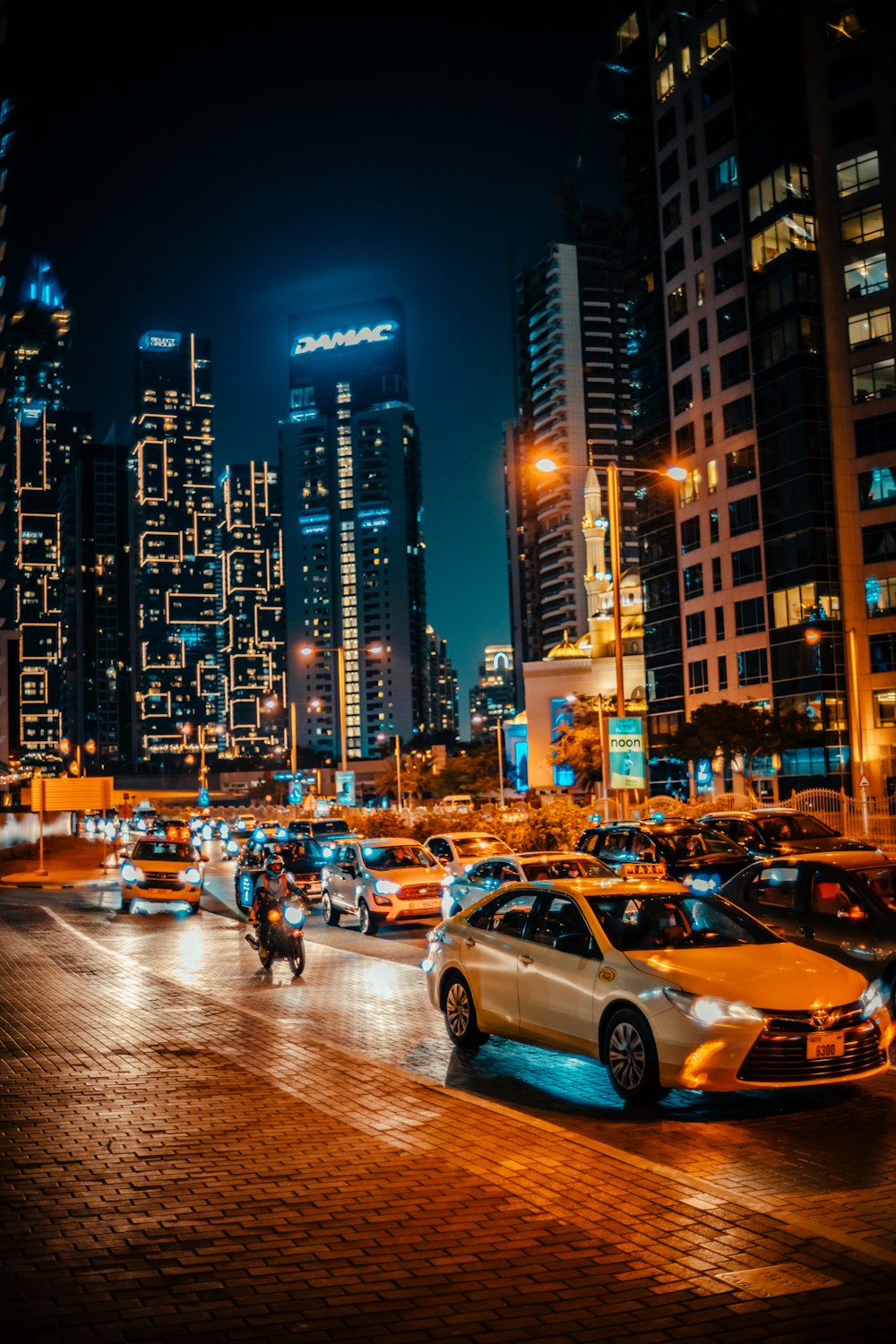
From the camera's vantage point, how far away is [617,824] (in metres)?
22.8

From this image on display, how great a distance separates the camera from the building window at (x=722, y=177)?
258 feet

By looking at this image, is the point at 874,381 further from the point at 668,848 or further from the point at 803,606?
the point at 668,848

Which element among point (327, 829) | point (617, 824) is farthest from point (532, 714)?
point (617, 824)

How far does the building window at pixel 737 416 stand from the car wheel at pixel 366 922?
60.4 meters

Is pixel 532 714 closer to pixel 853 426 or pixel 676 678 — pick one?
pixel 676 678

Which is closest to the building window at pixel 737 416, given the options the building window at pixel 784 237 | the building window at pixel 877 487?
the building window at pixel 784 237

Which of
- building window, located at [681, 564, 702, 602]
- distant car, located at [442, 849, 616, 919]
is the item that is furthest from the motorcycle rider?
building window, located at [681, 564, 702, 602]

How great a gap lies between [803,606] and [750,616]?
16.7ft

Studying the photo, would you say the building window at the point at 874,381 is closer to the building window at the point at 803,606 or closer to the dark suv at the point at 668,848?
the building window at the point at 803,606

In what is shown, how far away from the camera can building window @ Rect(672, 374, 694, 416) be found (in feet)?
273

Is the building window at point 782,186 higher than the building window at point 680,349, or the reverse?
the building window at point 782,186

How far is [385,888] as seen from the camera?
73.0 feet

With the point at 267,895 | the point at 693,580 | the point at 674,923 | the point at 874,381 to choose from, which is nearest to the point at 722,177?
the point at 874,381

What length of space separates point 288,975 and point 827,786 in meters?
56.5
